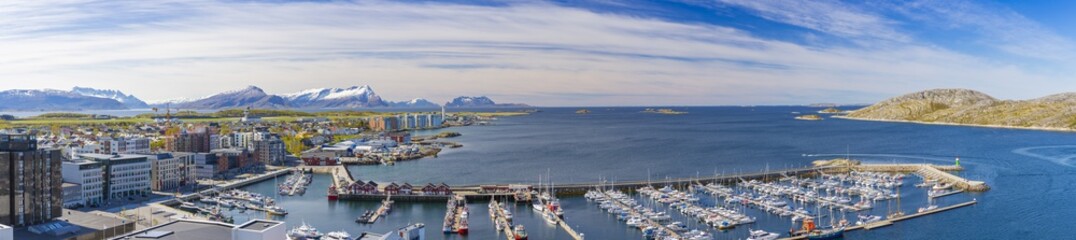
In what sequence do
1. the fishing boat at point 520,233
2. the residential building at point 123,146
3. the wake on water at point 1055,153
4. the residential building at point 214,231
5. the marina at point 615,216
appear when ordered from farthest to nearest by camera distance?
the wake on water at point 1055,153
the residential building at point 123,146
the marina at point 615,216
the fishing boat at point 520,233
the residential building at point 214,231

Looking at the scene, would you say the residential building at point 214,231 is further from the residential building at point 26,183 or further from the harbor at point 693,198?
the harbor at point 693,198

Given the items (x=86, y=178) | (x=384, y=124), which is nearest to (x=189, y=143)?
(x=86, y=178)

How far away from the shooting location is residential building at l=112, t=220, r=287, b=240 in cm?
1325

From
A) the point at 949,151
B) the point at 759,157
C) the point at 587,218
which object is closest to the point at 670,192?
the point at 587,218

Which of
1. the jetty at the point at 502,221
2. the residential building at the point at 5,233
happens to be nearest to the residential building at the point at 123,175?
the residential building at the point at 5,233

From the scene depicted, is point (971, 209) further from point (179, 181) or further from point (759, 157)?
point (179, 181)

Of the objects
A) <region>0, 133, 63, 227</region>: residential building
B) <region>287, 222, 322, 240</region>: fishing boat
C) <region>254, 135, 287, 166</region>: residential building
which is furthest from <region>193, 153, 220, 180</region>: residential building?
<region>287, 222, 322, 240</region>: fishing boat

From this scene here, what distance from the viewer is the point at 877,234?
73.9 feet

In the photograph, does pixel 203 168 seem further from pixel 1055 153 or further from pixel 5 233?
pixel 1055 153

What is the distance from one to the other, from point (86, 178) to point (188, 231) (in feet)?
49.7

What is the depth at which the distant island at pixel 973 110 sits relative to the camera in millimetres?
86438

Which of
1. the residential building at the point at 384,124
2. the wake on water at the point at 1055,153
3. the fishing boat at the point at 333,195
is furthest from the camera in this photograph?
the residential building at the point at 384,124

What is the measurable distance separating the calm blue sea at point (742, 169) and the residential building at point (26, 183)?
706cm

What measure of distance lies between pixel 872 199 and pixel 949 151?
28.6m
